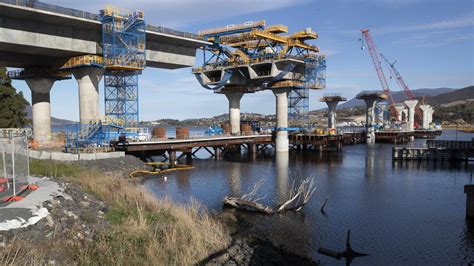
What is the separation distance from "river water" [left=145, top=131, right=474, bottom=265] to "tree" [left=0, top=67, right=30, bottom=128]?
86.2ft

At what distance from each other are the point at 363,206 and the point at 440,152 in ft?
105

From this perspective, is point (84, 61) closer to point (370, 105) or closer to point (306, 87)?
point (306, 87)

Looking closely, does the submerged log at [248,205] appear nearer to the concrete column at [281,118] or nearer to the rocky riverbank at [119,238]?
the rocky riverbank at [119,238]

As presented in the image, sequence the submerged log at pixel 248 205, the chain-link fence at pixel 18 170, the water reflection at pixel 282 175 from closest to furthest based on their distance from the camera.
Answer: the chain-link fence at pixel 18 170 → the submerged log at pixel 248 205 → the water reflection at pixel 282 175

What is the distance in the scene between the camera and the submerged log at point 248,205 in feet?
79.7

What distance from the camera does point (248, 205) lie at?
2511cm

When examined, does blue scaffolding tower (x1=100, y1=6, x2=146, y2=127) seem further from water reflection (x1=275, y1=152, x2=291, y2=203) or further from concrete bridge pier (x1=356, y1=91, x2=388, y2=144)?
concrete bridge pier (x1=356, y1=91, x2=388, y2=144)

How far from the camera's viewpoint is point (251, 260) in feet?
50.1

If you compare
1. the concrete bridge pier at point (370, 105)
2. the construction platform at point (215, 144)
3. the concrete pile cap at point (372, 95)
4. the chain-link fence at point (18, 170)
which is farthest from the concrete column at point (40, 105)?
the concrete pile cap at point (372, 95)

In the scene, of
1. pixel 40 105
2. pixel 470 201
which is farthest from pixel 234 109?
pixel 470 201

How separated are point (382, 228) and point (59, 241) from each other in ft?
53.9

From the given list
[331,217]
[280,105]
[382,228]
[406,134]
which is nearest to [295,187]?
[331,217]

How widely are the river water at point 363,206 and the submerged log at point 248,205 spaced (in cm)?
56

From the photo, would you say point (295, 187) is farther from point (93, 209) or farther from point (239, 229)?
point (93, 209)
